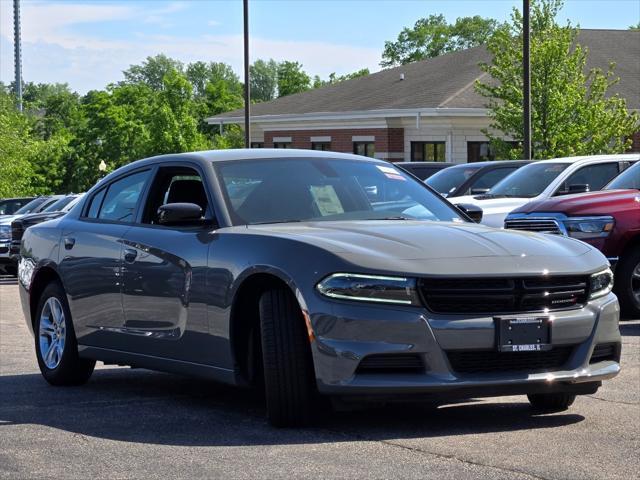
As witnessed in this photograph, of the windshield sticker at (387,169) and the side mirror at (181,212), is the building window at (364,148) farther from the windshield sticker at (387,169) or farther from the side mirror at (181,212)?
the side mirror at (181,212)

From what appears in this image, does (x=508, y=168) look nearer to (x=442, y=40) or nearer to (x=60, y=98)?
(x=442, y=40)

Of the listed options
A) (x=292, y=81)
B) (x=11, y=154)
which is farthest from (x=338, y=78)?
(x=11, y=154)

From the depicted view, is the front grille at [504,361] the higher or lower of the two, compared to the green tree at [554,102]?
lower

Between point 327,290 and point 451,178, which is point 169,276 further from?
point 451,178

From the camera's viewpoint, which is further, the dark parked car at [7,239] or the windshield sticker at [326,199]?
the dark parked car at [7,239]

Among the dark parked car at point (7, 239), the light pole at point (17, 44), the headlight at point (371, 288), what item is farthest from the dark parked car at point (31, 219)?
the light pole at point (17, 44)

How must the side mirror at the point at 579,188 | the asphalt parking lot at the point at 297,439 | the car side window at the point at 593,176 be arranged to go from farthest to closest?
1. the car side window at the point at 593,176
2. the side mirror at the point at 579,188
3. the asphalt parking lot at the point at 297,439

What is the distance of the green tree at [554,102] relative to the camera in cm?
3603

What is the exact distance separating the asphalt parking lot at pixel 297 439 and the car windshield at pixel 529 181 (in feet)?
29.9

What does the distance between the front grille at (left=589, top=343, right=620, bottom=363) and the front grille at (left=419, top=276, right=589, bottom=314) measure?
16.4 inches

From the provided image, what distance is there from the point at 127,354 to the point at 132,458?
227 cm

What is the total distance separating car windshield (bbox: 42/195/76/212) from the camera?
90.8ft

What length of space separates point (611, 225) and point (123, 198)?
20.8ft

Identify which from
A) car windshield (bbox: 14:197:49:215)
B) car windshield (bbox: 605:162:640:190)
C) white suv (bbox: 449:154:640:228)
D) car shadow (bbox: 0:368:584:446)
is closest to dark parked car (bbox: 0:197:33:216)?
car windshield (bbox: 14:197:49:215)
